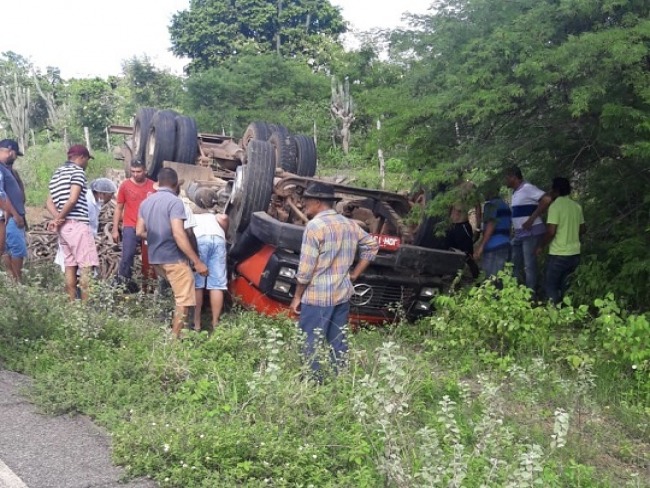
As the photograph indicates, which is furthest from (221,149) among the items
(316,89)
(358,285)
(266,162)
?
(316,89)

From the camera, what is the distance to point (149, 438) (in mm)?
4160

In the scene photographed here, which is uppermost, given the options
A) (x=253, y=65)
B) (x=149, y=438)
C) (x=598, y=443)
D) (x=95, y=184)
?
(x=253, y=65)

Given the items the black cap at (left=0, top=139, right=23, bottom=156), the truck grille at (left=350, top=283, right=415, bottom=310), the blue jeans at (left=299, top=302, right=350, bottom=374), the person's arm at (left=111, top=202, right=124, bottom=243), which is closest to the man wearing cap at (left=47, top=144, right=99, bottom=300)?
the black cap at (left=0, top=139, right=23, bottom=156)

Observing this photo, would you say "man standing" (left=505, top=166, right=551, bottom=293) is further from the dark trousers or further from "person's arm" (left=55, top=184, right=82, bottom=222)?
"person's arm" (left=55, top=184, right=82, bottom=222)

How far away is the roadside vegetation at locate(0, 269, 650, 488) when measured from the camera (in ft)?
12.9

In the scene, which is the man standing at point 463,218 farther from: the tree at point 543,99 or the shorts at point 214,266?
the shorts at point 214,266

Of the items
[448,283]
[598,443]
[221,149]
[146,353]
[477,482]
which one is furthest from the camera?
[221,149]

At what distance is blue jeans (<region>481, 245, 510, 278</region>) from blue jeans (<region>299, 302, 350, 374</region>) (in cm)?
329

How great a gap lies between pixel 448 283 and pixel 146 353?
126 inches

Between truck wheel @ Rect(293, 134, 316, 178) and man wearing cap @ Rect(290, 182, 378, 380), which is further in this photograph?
truck wheel @ Rect(293, 134, 316, 178)

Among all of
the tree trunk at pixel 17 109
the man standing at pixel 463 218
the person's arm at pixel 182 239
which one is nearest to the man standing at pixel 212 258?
the person's arm at pixel 182 239

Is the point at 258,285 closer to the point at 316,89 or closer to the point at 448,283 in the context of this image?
the point at 448,283

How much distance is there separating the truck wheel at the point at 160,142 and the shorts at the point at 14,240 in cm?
303

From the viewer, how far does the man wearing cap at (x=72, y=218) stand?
743 centimetres
